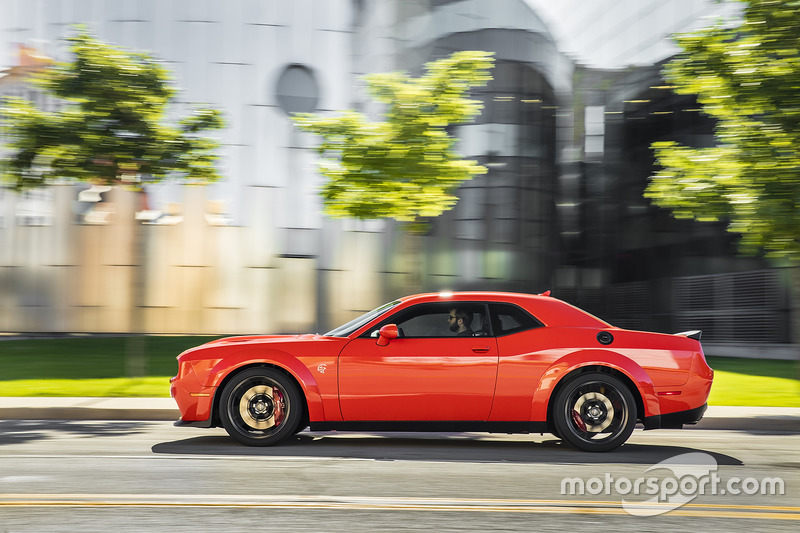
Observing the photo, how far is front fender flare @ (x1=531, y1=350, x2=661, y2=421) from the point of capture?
7254 millimetres

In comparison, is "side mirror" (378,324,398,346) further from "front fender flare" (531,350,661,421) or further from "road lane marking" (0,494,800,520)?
"road lane marking" (0,494,800,520)

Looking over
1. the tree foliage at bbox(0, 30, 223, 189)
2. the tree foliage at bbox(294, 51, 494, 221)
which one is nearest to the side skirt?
the tree foliage at bbox(294, 51, 494, 221)

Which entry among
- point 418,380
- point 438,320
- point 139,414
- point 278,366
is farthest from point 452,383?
point 139,414

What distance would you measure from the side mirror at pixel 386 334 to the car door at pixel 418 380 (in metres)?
0.04

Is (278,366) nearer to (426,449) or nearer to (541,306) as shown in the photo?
(426,449)

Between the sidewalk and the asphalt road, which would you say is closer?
the asphalt road

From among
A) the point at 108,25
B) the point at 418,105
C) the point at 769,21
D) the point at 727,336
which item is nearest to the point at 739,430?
the point at 769,21

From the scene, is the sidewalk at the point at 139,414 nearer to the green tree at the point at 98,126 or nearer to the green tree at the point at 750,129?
the green tree at the point at 750,129

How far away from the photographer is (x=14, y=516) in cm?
470

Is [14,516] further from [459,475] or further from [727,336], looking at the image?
[727,336]

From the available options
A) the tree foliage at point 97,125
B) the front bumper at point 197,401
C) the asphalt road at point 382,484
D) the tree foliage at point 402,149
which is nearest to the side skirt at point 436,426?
the asphalt road at point 382,484

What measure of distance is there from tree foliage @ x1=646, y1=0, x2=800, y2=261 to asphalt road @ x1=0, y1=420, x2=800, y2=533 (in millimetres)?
4954

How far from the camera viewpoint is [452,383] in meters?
7.21

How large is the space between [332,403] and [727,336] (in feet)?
78.5
